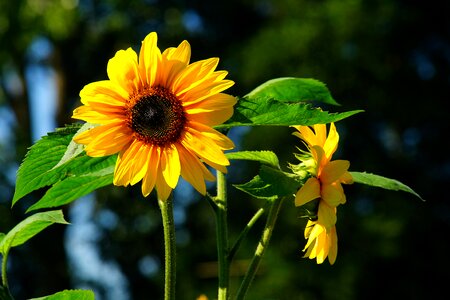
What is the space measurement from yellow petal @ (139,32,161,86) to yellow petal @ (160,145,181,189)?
58mm

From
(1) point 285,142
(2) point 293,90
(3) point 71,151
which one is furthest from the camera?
(1) point 285,142

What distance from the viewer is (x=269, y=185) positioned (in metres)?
Result: 0.62

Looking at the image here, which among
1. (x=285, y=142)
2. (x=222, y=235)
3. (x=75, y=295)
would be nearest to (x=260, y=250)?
(x=222, y=235)

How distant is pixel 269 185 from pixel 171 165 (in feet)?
0.26

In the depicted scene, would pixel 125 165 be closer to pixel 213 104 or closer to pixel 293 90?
pixel 213 104

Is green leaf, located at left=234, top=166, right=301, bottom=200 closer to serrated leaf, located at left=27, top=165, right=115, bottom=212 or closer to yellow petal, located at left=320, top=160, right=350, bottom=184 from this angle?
yellow petal, located at left=320, top=160, right=350, bottom=184

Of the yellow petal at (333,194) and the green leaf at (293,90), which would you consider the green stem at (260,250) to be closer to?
the yellow petal at (333,194)

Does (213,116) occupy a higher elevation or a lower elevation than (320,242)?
higher

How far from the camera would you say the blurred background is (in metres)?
8.20

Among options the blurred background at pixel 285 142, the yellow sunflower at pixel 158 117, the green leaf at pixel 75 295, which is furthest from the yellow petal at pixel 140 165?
the blurred background at pixel 285 142

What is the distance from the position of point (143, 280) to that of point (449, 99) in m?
4.53

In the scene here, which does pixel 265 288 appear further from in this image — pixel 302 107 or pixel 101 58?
pixel 302 107

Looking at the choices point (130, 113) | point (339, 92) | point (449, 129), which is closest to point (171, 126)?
point (130, 113)

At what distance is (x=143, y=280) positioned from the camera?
10.3 m
